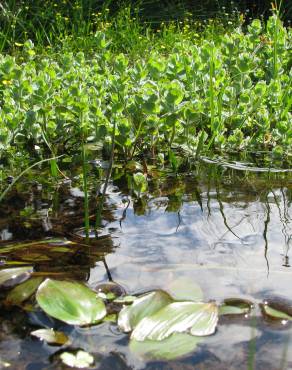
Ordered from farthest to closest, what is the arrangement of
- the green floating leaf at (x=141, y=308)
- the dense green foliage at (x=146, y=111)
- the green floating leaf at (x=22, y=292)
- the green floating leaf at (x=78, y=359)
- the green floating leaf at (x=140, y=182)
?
the dense green foliage at (x=146, y=111) < the green floating leaf at (x=140, y=182) < the green floating leaf at (x=22, y=292) < the green floating leaf at (x=141, y=308) < the green floating leaf at (x=78, y=359)

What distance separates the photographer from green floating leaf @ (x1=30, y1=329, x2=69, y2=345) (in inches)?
48.3

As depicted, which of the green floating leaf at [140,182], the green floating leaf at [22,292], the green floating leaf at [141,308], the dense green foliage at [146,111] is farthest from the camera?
the dense green foliage at [146,111]

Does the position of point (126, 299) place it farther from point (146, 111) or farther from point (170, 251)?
point (146, 111)

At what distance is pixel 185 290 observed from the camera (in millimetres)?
1421

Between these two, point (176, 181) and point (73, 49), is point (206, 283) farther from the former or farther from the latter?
point (73, 49)

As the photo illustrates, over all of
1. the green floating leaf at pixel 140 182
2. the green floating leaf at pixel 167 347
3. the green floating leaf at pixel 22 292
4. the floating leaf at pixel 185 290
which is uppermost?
the green floating leaf at pixel 140 182

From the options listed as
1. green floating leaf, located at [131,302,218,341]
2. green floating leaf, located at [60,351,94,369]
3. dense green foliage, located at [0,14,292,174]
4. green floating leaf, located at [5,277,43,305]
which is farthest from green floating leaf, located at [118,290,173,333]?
dense green foliage, located at [0,14,292,174]

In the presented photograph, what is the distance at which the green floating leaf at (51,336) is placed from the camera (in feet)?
4.03

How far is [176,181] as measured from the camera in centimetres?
222

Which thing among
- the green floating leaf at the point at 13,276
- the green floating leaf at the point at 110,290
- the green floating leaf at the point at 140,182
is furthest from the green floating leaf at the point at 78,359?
the green floating leaf at the point at 140,182

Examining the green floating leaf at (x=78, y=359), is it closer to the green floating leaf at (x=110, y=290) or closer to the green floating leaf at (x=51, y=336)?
the green floating leaf at (x=51, y=336)

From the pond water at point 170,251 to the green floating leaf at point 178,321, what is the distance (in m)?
0.03

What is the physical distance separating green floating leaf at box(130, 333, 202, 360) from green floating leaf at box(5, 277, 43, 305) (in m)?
0.32

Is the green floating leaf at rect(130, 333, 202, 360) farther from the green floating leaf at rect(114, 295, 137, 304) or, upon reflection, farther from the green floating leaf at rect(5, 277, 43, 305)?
the green floating leaf at rect(5, 277, 43, 305)
